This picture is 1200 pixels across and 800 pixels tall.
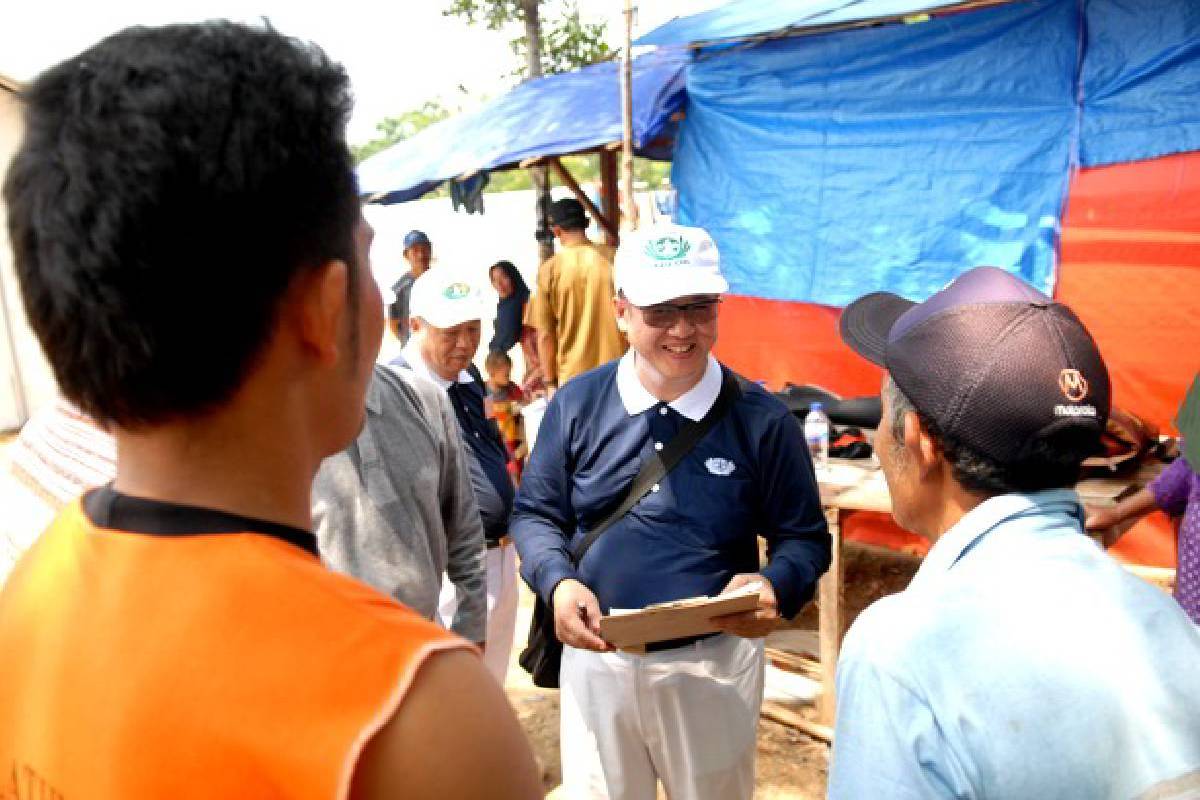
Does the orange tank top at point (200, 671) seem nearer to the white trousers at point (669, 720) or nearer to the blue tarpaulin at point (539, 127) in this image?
the white trousers at point (669, 720)

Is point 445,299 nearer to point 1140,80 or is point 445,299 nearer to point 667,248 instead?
point 667,248

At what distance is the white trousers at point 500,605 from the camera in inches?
136

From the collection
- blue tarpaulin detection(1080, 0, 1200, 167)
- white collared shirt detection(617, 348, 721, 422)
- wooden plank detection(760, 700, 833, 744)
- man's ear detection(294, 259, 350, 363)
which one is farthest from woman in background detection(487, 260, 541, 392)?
man's ear detection(294, 259, 350, 363)

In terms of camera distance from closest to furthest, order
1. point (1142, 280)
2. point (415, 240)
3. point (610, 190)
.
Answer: point (1142, 280), point (415, 240), point (610, 190)

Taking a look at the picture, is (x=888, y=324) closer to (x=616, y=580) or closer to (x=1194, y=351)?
(x=616, y=580)

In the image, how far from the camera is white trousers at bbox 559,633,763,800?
248 centimetres

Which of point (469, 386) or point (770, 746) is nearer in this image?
point (469, 386)

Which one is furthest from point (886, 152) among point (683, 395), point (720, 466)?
point (720, 466)

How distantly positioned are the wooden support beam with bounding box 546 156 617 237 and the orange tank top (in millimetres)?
6837

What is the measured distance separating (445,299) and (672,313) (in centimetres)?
110

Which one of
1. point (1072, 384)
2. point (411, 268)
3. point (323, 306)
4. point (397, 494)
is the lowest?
point (411, 268)

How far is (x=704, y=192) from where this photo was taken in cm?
647

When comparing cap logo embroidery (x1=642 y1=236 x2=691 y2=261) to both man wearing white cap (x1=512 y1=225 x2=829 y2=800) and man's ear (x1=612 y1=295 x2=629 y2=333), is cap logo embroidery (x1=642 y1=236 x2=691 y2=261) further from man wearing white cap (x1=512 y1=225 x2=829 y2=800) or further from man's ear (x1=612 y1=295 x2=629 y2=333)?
man's ear (x1=612 y1=295 x2=629 y2=333)

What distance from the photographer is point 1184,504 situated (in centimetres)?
303
